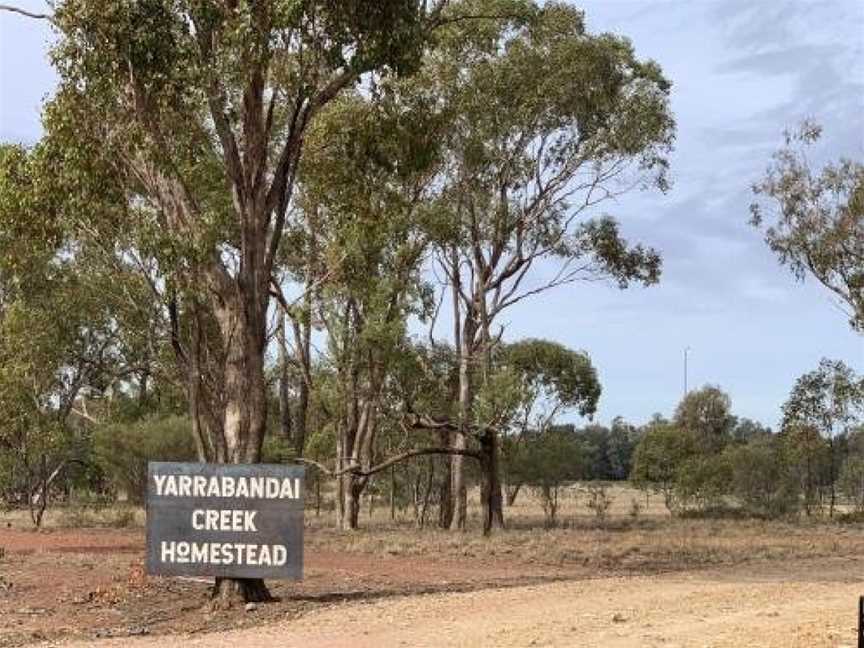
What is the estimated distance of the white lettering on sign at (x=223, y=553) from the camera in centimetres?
1355

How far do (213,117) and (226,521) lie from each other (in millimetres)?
4890

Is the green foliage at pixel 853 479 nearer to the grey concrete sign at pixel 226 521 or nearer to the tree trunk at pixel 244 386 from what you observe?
the tree trunk at pixel 244 386

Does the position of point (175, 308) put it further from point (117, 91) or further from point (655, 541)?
point (655, 541)

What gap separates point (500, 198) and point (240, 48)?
20.3 m

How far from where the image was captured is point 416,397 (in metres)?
31.9

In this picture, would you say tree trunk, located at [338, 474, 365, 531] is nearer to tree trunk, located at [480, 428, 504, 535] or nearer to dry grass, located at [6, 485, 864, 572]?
dry grass, located at [6, 485, 864, 572]

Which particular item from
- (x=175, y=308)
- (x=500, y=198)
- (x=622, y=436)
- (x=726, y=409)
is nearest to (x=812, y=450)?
(x=500, y=198)

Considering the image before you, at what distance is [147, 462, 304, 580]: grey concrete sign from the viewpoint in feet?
44.4

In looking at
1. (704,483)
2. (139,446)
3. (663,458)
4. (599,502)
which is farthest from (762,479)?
(139,446)

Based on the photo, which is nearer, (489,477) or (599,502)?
(489,477)

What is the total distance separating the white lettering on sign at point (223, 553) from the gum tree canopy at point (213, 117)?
38 centimetres

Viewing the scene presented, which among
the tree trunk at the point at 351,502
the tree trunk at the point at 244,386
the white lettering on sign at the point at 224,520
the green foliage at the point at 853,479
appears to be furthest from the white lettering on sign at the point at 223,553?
the green foliage at the point at 853,479

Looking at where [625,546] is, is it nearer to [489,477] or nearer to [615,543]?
[615,543]

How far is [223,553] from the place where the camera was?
13.6 metres
